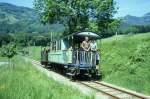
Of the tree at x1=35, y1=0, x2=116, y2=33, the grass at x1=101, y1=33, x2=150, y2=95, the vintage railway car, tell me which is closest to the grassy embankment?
the grass at x1=101, y1=33, x2=150, y2=95

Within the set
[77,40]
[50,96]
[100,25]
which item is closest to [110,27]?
[100,25]

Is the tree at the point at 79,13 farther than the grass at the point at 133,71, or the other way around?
the tree at the point at 79,13

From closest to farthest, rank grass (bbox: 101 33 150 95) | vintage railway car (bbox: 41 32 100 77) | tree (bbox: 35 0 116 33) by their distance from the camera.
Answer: grass (bbox: 101 33 150 95)
vintage railway car (bbox: 41 32 100 77)
tree (bbox: 35 0 116 33)

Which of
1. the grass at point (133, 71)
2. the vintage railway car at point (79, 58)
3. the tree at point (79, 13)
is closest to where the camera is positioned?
the grass at point (133, 71)

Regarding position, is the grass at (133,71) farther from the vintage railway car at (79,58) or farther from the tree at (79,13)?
the tree at (79,13)

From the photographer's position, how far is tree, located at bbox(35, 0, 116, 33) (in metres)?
44.8

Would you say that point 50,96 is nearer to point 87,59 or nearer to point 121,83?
point 121,83

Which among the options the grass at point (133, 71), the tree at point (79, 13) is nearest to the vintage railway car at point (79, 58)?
the grass at point (133, 71)

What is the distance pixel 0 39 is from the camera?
15162cm

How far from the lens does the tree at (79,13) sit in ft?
147

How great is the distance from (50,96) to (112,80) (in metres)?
10.4

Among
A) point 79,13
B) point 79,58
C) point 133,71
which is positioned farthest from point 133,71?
point 79,13

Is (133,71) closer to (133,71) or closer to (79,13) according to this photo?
(133,71)

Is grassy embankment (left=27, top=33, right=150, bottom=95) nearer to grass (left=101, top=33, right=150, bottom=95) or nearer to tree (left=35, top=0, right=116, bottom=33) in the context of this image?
grass (left=101, top=33, right=150, bottom=95)
